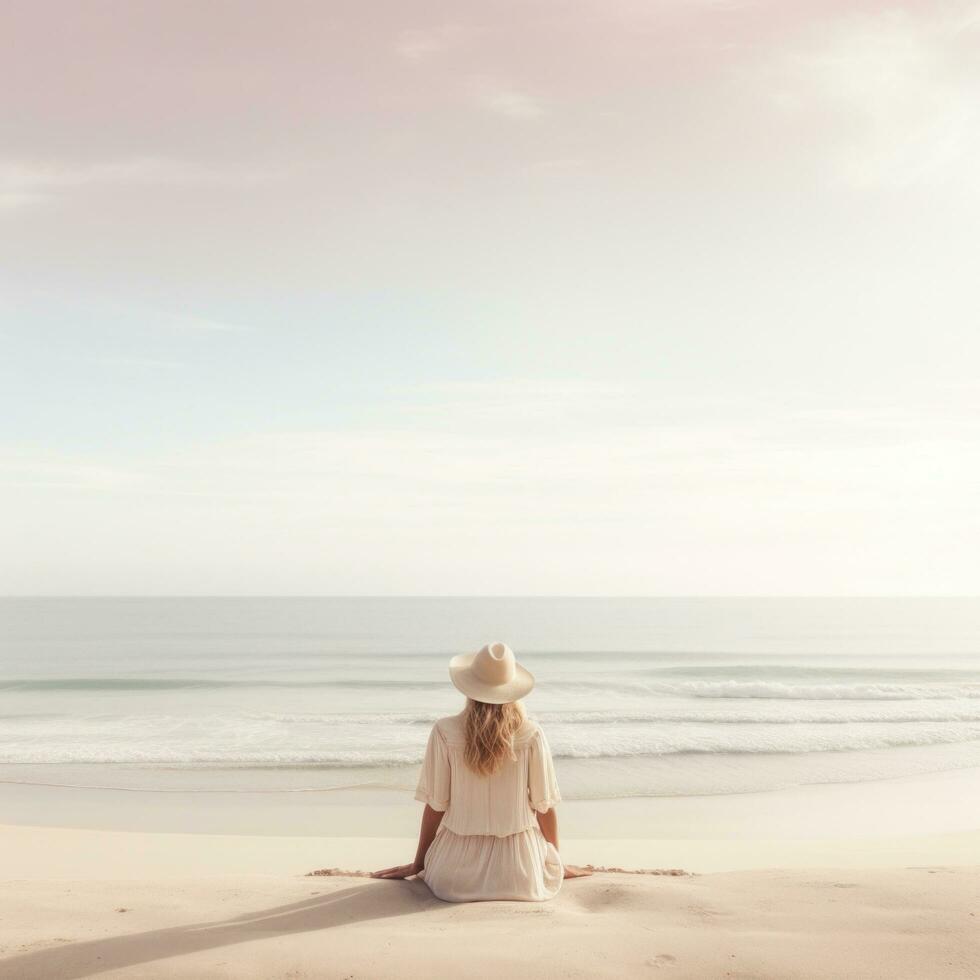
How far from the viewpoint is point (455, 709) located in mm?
20094

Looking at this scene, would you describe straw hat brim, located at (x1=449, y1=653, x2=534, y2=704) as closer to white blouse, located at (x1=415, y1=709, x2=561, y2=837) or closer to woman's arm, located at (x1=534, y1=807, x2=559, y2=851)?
white blouse, located at (x1=415, y1=709, x2=561, y2=837)

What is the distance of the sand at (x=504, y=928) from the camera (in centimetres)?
375

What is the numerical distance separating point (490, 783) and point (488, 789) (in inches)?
1.4

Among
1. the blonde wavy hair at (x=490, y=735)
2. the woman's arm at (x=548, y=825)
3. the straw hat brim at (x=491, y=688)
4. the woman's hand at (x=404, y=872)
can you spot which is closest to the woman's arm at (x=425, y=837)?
the woman's hand at (x=404, y=872)

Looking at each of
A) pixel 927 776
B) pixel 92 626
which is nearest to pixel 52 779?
pixel 927 776

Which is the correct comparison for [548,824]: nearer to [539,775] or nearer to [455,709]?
[539,775]

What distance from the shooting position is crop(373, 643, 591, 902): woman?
15.1 feet

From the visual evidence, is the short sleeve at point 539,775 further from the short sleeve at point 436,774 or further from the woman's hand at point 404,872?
the woman's hand at point 404,872

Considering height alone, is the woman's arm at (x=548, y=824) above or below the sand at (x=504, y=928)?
above

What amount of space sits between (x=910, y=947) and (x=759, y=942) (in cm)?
70

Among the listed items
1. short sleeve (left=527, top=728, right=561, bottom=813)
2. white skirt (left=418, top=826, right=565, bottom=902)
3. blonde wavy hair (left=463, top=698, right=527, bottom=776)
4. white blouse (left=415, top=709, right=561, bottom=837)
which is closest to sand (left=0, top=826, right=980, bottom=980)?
white skirt (left=418, top=826, right=565, bottom=902)

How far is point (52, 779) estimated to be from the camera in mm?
11453

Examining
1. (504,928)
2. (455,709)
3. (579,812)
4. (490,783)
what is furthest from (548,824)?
(455,709)

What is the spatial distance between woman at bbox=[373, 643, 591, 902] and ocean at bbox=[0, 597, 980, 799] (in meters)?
6.12
